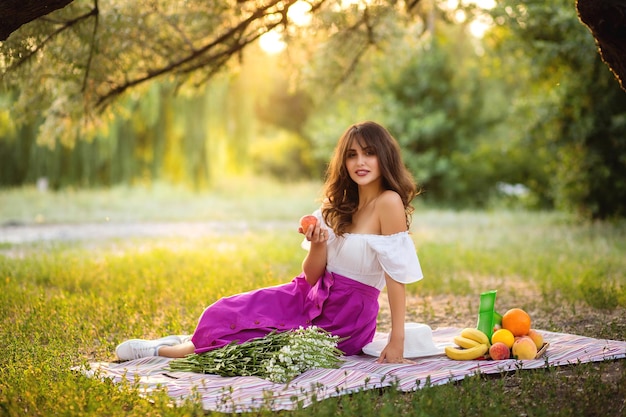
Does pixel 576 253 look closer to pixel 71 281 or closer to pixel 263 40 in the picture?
pixel 263 40

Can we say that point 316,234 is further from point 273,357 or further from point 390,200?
point 273,357

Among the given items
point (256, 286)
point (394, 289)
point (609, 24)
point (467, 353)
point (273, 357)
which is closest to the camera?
point (609, 24)

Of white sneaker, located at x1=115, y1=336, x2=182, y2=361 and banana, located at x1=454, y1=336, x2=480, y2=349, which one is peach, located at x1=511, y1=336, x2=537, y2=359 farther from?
white sneaker, located at x1=115, y1=336, x2=182, y2=361

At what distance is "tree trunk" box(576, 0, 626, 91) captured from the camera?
421 centimetres

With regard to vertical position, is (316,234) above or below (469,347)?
above

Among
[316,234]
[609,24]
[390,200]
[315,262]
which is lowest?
[315,262]

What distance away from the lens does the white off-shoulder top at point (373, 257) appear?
4.63 m

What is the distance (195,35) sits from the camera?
888 cm

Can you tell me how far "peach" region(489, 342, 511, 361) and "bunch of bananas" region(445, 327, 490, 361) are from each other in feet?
0.29

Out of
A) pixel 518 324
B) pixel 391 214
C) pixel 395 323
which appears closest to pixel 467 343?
pixel 518 324

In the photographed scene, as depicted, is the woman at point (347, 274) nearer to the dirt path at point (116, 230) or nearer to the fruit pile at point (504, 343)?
the fruit pile at point (504, 343)

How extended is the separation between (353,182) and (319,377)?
4.55 ft

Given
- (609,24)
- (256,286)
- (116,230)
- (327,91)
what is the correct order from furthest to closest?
1. (116,230)
2. (327,91)
3. (256,286)
4. (609,24)

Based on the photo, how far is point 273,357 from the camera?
4469 mm
